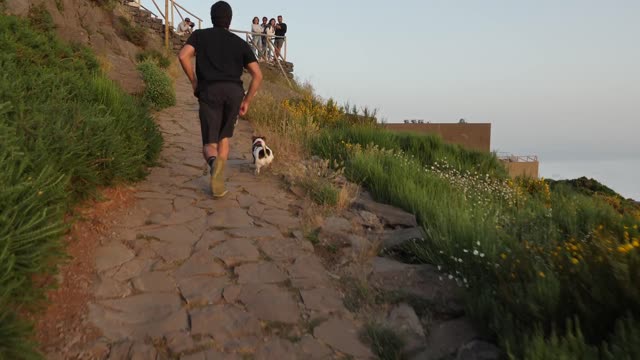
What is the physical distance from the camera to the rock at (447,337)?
9.82 ft

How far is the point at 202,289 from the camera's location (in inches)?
144

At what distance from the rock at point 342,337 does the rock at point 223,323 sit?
1.43 feet

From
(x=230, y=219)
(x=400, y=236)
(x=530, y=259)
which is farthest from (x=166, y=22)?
(x=530, y=259)

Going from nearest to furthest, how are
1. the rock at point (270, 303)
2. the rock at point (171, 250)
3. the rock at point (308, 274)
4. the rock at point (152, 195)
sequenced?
the rock at point (270, 303)
the rock at point (308, 274)
the rock at point (171, 250)
the rock at point (152, 195)

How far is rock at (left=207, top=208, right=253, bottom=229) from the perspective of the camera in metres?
4.87

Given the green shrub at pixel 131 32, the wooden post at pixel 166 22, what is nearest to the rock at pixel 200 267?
the green shrub at pixel 131 32

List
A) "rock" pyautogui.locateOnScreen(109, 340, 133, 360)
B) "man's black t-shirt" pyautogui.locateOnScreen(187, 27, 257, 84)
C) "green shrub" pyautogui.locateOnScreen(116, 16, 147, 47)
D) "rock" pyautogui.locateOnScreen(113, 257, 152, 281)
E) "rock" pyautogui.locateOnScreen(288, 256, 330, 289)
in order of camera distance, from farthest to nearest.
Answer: "green shrub" pyautogui.locateOnScreen(116, 16, 147, 47) → "man's black t-shirt" pyautogui.locateOnScreen(187, 27, 257, 84) → "rock" pyautogui.locateOnScreen(288, 256, 330, 289) → "rock" pyautogui.locateOnScreen(113, 257, 152, 281) → "rock" pyautogui.locateOnScreen(109, 340, 133, 360)

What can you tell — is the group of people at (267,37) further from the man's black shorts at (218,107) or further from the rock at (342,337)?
the rock at (342,337)

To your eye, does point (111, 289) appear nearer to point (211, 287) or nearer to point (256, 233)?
point (211, 287)

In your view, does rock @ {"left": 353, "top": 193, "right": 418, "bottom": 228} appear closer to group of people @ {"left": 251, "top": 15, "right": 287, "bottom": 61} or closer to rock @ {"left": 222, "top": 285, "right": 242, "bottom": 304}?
rock @ {"left": 222, "top": 285, "right": 242, "bottom": 304}

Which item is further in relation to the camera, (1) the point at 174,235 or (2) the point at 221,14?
(2) the point at 221,14

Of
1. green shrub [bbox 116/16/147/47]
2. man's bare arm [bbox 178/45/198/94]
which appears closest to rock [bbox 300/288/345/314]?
man's bare arm [bbox 178/45/198/94]

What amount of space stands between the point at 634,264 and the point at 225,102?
412cm

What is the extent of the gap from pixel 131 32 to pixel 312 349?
16.0 m
